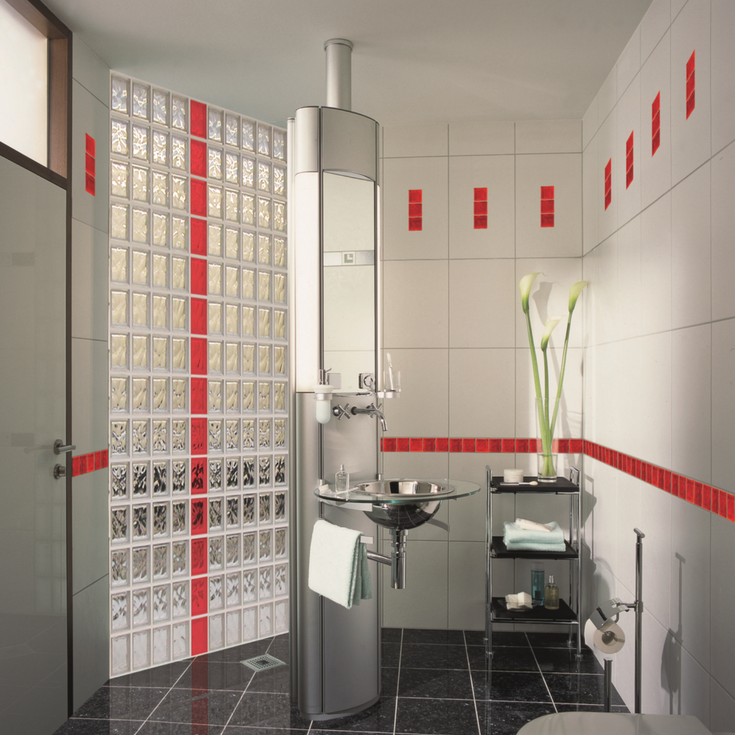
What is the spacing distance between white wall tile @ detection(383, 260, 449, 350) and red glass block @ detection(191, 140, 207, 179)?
3.38 ft

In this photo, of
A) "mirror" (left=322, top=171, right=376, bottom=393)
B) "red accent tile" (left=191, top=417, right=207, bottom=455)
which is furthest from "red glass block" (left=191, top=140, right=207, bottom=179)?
"red accent tile" (left=191, top=417, right=207, bottom=455)

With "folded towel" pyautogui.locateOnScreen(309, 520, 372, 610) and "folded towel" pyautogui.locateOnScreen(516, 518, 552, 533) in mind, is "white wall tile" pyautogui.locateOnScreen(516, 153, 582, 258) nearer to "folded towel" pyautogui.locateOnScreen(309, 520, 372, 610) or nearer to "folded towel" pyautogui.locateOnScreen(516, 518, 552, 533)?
"folded towel" pyautogui.locateOnScreen(516, 518, 552, 533)

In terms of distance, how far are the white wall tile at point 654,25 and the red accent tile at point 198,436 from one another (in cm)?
241

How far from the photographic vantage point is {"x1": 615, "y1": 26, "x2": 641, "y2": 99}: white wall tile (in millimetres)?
2508

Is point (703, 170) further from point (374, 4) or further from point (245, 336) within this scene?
point (245, 336)

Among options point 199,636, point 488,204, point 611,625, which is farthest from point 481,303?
point 199,636

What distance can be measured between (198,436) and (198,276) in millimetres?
766

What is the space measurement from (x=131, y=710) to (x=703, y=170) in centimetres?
280

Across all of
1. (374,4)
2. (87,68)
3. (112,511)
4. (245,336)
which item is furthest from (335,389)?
(87,68)

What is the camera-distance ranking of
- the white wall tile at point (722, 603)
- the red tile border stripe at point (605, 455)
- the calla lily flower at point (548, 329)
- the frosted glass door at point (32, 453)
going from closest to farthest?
the white wall tile at point (722, 603)
the red tile border stripe at point (605, 455)
the frosted glass door at point (32, 453)
the calla lily flower at point (548, 329)

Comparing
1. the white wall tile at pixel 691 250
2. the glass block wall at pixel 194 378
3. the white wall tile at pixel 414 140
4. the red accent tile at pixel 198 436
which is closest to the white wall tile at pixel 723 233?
the white wall tile at pixel 691 250

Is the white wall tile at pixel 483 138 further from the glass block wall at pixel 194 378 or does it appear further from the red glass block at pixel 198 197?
the red glass block at pixel 198 197

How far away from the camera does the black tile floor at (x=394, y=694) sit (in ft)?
8.12

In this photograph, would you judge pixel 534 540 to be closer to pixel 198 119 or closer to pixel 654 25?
pixel 654 25
